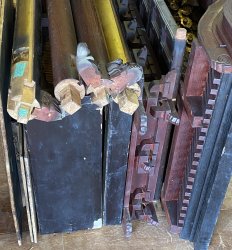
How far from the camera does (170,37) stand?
1664 mm

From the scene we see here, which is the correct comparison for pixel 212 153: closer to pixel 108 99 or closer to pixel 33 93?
pixel 108 99

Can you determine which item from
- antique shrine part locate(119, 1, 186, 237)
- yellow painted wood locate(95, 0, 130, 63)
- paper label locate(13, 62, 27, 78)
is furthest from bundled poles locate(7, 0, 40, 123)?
antique shrine part locate(119, 1, 186, 237)

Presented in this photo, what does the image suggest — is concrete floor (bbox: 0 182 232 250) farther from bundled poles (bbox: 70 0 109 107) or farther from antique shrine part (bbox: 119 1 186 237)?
bundled poles (bbox: 70 0 109 107)

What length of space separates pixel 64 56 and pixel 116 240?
2.93 ft

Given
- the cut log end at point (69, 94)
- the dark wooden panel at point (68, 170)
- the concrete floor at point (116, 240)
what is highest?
the cut log end at point (69, 94)

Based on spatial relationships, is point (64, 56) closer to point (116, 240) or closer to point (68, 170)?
point (68, 170)

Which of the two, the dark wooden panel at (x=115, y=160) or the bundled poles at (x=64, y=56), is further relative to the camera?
the dark wooden panel at (x=115, y=160)

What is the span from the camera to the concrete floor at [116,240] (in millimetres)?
1904

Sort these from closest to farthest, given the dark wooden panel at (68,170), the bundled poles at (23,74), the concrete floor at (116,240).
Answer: the bundled poles at (23,74) → the dark wooden panel at (68,170) → the concrete floor at (116,240)

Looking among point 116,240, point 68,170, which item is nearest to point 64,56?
point 68,170

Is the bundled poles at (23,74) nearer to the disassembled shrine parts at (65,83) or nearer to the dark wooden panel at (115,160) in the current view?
the disassembled shrine parts at (65,83)

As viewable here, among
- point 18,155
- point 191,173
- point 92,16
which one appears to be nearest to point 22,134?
point 18,155

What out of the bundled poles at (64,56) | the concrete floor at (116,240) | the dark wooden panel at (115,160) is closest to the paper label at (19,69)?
the bundled poles at (64,56)

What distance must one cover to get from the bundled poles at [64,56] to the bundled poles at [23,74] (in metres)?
0.08
